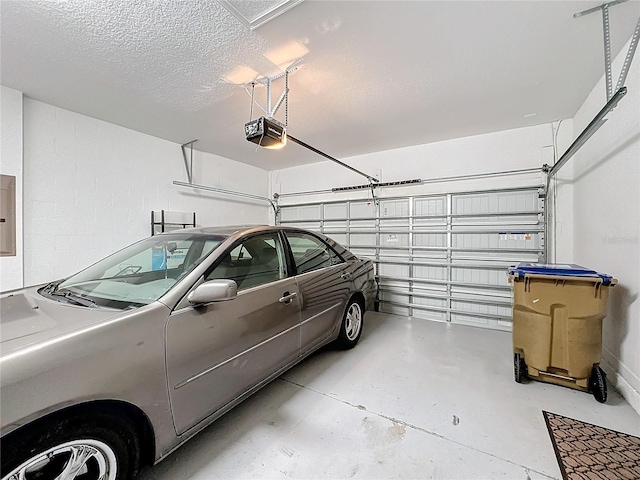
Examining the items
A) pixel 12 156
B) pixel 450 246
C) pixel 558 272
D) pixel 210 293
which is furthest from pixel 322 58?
pixel 12 156

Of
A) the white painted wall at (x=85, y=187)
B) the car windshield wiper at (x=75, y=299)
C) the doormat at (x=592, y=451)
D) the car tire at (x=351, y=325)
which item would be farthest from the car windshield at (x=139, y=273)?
the doormat at (x=592, y=451)

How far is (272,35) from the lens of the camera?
6.99ft

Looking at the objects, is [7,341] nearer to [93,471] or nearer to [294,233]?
[93,471]

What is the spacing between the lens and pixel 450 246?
4352mm

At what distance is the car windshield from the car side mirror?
174mm

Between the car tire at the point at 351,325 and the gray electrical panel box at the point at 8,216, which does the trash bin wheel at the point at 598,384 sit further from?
the gray electrical panel box at the point at 8,216

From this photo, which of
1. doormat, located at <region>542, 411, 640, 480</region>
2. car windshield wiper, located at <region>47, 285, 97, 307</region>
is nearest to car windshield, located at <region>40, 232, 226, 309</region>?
car windshield wiper, located at <region>47, 285, 97, 307</region>

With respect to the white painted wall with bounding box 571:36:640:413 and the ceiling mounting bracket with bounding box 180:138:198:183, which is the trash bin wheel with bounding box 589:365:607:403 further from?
the ceiling mounting bracket with bounding box 180:138:198:183

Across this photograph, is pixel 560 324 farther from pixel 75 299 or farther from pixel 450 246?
pixel 75 299

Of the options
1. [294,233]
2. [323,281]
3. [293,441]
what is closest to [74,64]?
[294,233]

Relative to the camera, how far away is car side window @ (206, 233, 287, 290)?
194cm

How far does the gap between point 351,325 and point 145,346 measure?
2379 millimetres

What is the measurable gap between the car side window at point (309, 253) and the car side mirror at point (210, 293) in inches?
39.5

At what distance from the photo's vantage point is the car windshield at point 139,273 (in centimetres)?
155
